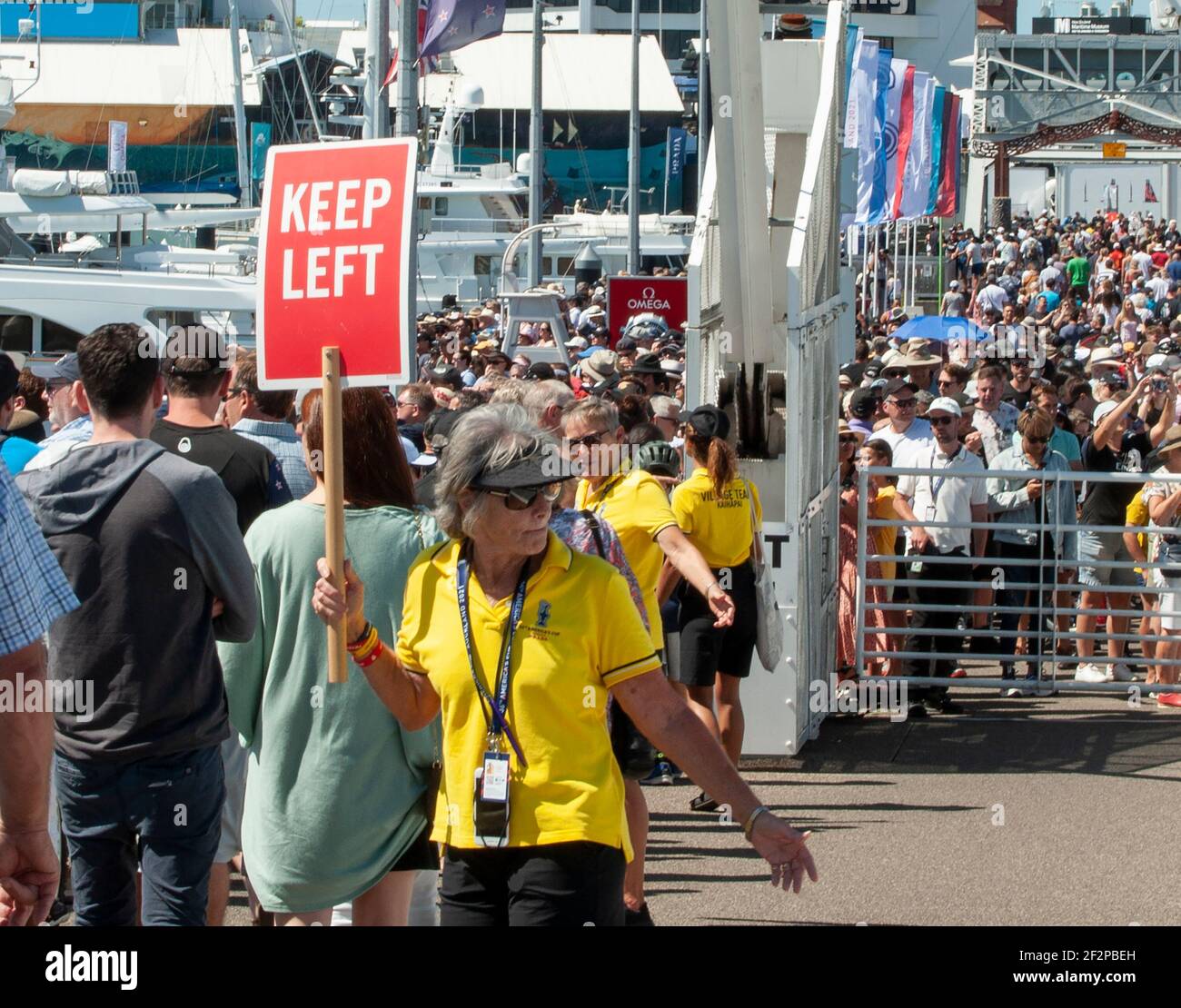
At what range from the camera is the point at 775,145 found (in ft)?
37.9

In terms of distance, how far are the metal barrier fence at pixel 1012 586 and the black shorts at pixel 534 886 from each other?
660cm

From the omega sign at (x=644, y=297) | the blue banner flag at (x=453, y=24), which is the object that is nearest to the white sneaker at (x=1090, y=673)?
the blue banner flag at (x=453, y=24)

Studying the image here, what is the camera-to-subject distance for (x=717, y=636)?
27.8ft

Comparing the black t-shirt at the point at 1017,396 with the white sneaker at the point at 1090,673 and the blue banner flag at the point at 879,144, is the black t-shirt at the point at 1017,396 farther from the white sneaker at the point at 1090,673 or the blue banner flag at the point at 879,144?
the blue banner flag at the point at 879,144

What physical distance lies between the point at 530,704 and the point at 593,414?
3022 mm

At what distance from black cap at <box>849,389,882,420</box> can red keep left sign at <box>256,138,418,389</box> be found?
9542 millimetres

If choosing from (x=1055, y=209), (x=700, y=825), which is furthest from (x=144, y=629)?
(x=1055, y=209)

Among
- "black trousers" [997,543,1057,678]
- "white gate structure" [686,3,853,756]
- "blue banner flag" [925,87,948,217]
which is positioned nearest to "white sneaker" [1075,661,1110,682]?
"black trousers" [997,543,1057,678]

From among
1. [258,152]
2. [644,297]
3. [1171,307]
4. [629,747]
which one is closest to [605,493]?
[629,747]

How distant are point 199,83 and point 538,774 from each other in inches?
3149

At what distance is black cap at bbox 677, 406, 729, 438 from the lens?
8.57 metres

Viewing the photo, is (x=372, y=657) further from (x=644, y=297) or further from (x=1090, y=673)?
(x=644, y=297)

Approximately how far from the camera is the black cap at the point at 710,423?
28.1 feet

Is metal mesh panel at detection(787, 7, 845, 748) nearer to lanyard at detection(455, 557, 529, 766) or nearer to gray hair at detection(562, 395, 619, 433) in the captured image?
gray hair at detection(562, 395, 619, 433)
